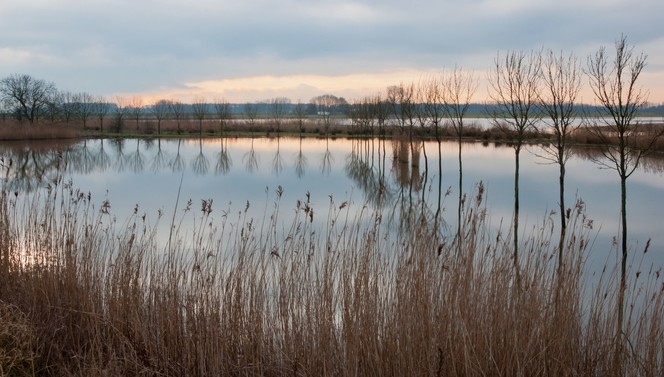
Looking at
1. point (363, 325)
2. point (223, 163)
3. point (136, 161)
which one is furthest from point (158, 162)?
point (363, 325)

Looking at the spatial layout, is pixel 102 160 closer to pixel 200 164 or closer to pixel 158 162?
pixel 158 162

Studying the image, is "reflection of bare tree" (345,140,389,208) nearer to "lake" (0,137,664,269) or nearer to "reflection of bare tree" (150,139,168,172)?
"lake" (0,137,664,269)

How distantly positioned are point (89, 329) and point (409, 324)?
8.84 feet

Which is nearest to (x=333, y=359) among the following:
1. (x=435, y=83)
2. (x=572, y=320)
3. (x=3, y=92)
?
(x=572, y=320)

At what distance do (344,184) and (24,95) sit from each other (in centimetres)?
4655

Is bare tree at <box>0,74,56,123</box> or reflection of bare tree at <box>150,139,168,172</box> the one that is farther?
bare tree at <box>0,74,56,123</box>

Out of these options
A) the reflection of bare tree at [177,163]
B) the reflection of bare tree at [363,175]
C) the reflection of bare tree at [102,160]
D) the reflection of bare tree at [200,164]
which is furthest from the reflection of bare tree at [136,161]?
the reflection of bare tree at [363,175]

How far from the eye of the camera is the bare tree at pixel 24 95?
53.4 meters

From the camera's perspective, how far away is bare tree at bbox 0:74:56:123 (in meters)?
53.4

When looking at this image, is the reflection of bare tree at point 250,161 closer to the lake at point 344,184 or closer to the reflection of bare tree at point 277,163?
the lake at point 344,184

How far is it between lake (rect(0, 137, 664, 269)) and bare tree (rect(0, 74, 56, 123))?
24252mm

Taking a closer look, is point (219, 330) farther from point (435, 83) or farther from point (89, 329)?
point (435, 83)

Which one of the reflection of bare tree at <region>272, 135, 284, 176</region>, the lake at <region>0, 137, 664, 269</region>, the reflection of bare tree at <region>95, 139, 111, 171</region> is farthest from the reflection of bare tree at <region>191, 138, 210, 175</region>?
the reflection of bare tree at <region>95, 139, 111, 171</region>

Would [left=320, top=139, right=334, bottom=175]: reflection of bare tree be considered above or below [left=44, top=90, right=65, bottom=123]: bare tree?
below
